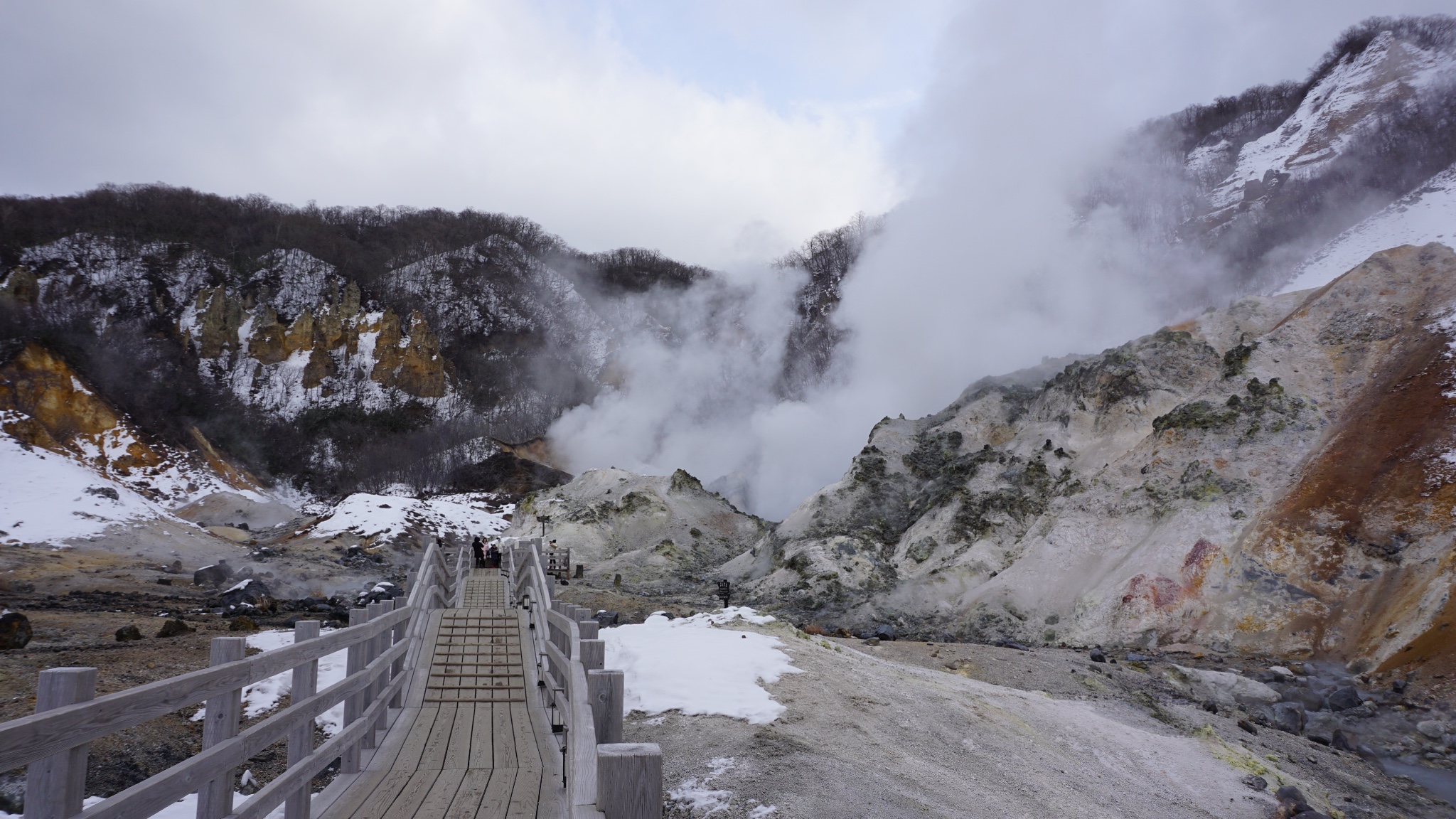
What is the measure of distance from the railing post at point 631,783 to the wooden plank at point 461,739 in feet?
10.3

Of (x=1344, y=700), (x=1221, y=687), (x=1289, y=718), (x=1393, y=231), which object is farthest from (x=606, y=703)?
(x=1393, y=231)

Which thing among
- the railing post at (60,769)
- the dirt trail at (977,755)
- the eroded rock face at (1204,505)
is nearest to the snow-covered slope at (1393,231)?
the eroded rock face at (1204,505)

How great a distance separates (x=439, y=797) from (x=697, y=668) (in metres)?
4.55

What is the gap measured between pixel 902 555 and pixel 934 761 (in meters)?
23.4

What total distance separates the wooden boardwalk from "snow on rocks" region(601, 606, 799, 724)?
4.17 feet

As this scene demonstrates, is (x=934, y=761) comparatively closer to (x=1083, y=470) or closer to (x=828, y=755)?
(x=828, y=755)

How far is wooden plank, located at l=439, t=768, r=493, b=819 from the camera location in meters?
4.13

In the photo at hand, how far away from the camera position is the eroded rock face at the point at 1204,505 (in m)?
18.2

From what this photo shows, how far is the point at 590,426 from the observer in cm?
8350

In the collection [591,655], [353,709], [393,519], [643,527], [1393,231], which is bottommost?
[353,709]

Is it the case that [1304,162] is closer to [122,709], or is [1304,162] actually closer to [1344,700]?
[1344,700]

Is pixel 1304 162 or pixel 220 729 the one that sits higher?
pixel 1304 162

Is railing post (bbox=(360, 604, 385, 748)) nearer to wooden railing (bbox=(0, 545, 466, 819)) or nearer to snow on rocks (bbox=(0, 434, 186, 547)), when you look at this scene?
wooden railing (bbox=(0, 545, 466, 819))

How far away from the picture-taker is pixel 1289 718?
13062mm
